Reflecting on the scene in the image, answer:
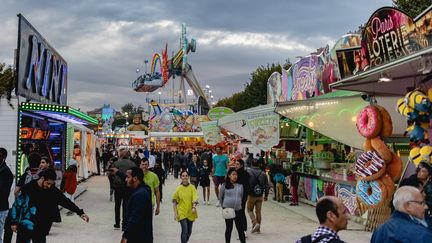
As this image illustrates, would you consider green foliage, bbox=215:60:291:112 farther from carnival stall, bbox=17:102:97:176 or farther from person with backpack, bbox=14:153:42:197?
person with backpack, bbox=14:153:42:197

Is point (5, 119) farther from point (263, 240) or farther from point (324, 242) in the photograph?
point (324, 242)

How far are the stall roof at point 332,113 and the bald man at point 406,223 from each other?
8564 millimetres

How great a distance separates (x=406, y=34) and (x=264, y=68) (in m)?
41.7

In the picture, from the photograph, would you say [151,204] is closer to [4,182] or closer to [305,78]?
[4,182]

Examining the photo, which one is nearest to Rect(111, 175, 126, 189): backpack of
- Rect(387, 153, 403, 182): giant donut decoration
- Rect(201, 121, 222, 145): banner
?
Rect(387, 153, 403, 182): giant donut decoration

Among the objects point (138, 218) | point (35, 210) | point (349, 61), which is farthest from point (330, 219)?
point (349, 61)

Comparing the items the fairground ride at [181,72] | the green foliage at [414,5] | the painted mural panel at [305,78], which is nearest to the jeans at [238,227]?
the painted mural panel at [305,78]

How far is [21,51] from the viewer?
1289 centimetres

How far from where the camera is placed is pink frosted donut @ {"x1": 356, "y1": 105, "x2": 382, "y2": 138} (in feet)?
28.9

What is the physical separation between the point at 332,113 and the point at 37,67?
921 cm

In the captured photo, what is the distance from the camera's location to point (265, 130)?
11625 mm

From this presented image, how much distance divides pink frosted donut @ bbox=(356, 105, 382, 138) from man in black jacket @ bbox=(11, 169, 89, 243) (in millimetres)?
5610

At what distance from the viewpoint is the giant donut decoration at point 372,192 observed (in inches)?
336

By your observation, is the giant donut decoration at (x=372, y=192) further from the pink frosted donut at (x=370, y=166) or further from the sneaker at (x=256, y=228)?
the sneaker at (x=256, y=228)
